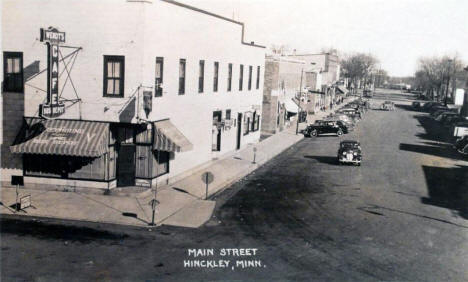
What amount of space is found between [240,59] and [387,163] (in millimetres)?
12287

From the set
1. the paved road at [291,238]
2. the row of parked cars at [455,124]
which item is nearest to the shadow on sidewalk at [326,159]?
the paved road at [291,238]

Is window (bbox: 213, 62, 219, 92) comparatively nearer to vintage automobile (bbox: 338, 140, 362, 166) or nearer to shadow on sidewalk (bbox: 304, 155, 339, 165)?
shadow on sidewalk (bbox: 304, 155, 339, 165)

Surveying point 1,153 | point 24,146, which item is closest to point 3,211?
point 24,146

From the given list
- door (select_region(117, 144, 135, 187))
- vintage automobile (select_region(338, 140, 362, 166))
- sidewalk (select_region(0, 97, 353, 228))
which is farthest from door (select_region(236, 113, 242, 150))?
door (select_region(117, 144, 135, 187))

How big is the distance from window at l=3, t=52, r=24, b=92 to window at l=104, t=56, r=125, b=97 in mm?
3904

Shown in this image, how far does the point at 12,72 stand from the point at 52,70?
3.24 m

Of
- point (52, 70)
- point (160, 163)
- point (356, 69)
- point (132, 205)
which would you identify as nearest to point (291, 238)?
point (132, 205)

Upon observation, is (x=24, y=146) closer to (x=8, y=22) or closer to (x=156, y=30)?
(x=8, y=22)

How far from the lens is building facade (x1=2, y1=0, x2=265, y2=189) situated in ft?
68.8

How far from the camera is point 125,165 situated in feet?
74.6

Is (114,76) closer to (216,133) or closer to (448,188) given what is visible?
(216,133)

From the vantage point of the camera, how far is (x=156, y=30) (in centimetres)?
2205

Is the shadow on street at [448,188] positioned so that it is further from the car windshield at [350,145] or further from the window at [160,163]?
the window at [160,163]

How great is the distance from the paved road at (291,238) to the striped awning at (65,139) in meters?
3.80
